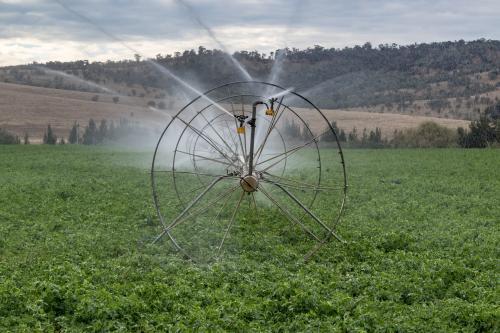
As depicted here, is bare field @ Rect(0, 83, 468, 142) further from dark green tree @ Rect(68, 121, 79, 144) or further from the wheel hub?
the wheel hub

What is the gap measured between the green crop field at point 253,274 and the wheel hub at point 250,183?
1140 millimetres

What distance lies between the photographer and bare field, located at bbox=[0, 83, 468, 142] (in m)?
73.4

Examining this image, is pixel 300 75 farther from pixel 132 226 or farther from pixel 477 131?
pixel 132 226

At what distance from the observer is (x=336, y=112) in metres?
86.2

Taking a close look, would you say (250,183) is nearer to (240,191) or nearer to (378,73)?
(240,191)

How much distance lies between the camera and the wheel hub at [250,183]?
1384cm

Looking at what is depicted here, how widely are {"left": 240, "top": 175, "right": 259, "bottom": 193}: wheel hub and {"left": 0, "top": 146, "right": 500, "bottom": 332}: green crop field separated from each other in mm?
1140

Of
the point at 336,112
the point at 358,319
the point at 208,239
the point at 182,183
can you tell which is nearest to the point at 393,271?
the point at 358,319

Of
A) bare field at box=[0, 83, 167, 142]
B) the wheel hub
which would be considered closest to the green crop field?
the wheel hub

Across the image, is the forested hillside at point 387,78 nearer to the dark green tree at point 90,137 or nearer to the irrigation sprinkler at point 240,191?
the dark green tree at point 90,137

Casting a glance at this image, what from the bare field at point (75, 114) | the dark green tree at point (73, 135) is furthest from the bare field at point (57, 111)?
the dark green tree at point (73, 135)

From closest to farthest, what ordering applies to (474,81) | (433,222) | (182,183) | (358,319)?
(358,319)
(433,222)
(182,183)
(474,81)

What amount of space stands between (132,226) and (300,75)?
34.4m

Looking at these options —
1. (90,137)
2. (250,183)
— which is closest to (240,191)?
(250,183)
